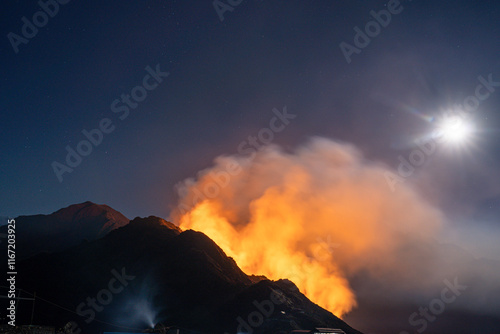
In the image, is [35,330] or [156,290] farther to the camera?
[156,290]

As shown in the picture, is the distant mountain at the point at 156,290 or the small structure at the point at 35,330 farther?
the distant mountain at the point at 156,290

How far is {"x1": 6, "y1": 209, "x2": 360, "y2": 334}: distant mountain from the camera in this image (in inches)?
4909

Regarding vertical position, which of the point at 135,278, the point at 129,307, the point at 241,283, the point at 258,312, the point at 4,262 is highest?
the point at 241,283

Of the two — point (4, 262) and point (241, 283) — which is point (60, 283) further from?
point (241, 283)

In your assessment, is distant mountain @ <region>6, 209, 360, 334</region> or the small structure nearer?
the small structure

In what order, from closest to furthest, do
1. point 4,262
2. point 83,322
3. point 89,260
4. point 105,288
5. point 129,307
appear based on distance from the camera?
point 83,322, point 129,307, point 105,288, point 89,260, point 4,262

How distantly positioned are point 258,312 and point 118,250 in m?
77.3

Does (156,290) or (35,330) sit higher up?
(156,290)

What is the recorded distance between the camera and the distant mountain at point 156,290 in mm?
124688

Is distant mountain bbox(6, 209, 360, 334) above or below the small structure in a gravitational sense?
above

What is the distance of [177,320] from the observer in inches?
5000

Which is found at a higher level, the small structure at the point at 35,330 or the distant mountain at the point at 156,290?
the distant mountain at the point at 156,290

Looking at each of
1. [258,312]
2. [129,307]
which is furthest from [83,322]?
[258,312]

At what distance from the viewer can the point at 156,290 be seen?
471 feet
